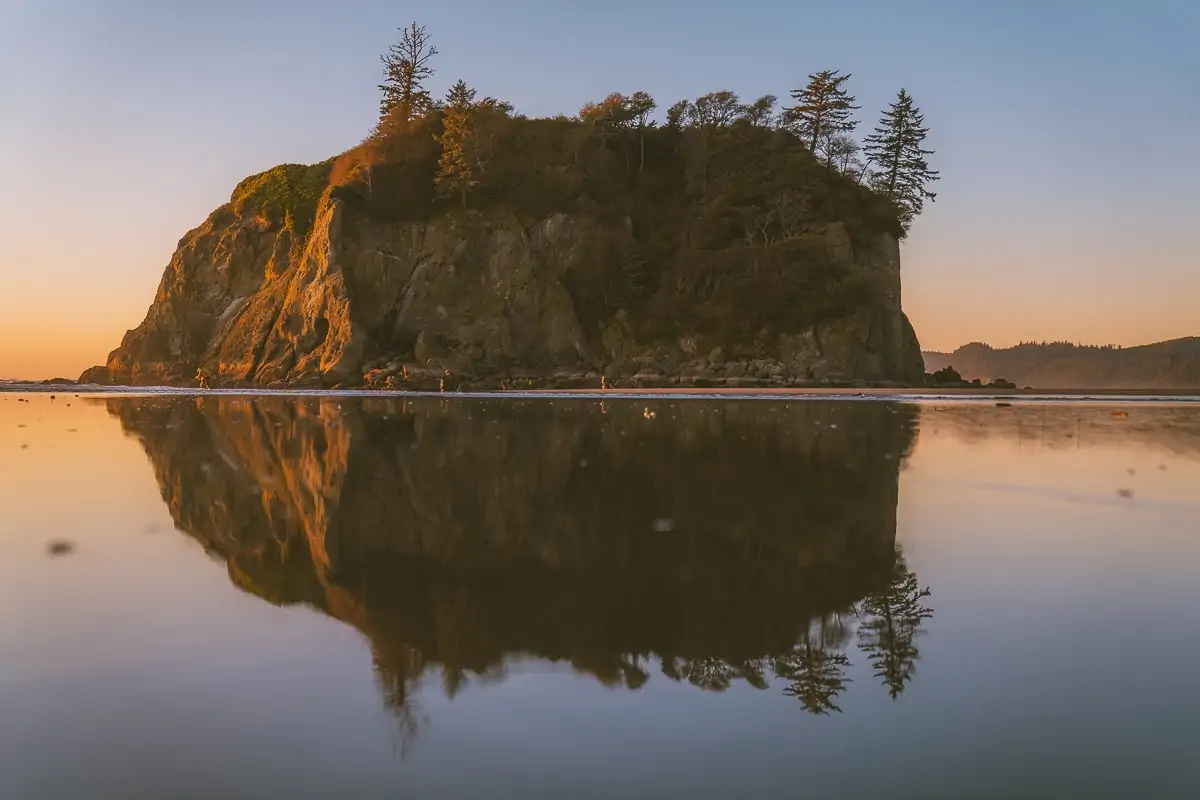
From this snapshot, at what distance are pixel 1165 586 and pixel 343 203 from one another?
7939cm

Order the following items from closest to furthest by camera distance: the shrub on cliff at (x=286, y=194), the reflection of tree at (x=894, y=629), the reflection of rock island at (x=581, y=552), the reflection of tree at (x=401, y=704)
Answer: the reflection of tree at (x=401, y=704) < the reflection of tree at (x=894, y=629) < the reflection of rock island at (x=581, y=552) < the shrub on cliff at (x=286, y=194)

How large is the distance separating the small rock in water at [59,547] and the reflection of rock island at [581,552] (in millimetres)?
1043

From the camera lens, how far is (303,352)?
74875 millimetres

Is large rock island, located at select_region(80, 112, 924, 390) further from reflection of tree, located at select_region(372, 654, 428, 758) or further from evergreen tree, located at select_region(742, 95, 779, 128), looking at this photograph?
reflection of tree, located at select_region(372, 654, 428, 758)

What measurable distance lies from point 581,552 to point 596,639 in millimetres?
2389

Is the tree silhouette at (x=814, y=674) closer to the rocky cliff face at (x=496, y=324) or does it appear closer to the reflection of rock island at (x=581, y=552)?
the reflection of rock island at (x=581, y=552)

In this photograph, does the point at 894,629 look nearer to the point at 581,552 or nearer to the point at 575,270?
the point at 581,552

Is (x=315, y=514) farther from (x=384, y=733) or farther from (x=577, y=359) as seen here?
(x=577, y=359)

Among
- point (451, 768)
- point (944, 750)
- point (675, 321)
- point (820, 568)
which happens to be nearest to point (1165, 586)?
point (820, 568)

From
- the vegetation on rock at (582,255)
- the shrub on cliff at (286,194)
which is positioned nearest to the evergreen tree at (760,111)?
the vegetation on rock at (582,255)

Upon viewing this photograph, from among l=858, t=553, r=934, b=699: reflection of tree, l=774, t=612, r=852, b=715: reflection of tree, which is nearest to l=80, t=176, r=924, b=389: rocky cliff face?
l=858, t=553, r=934, b=699: reflection of tree

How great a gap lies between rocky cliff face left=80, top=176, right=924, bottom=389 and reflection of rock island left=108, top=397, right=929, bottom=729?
5094 cm

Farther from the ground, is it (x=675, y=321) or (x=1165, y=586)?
(x=675, y=321)

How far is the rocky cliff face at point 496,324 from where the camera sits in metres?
68.8
